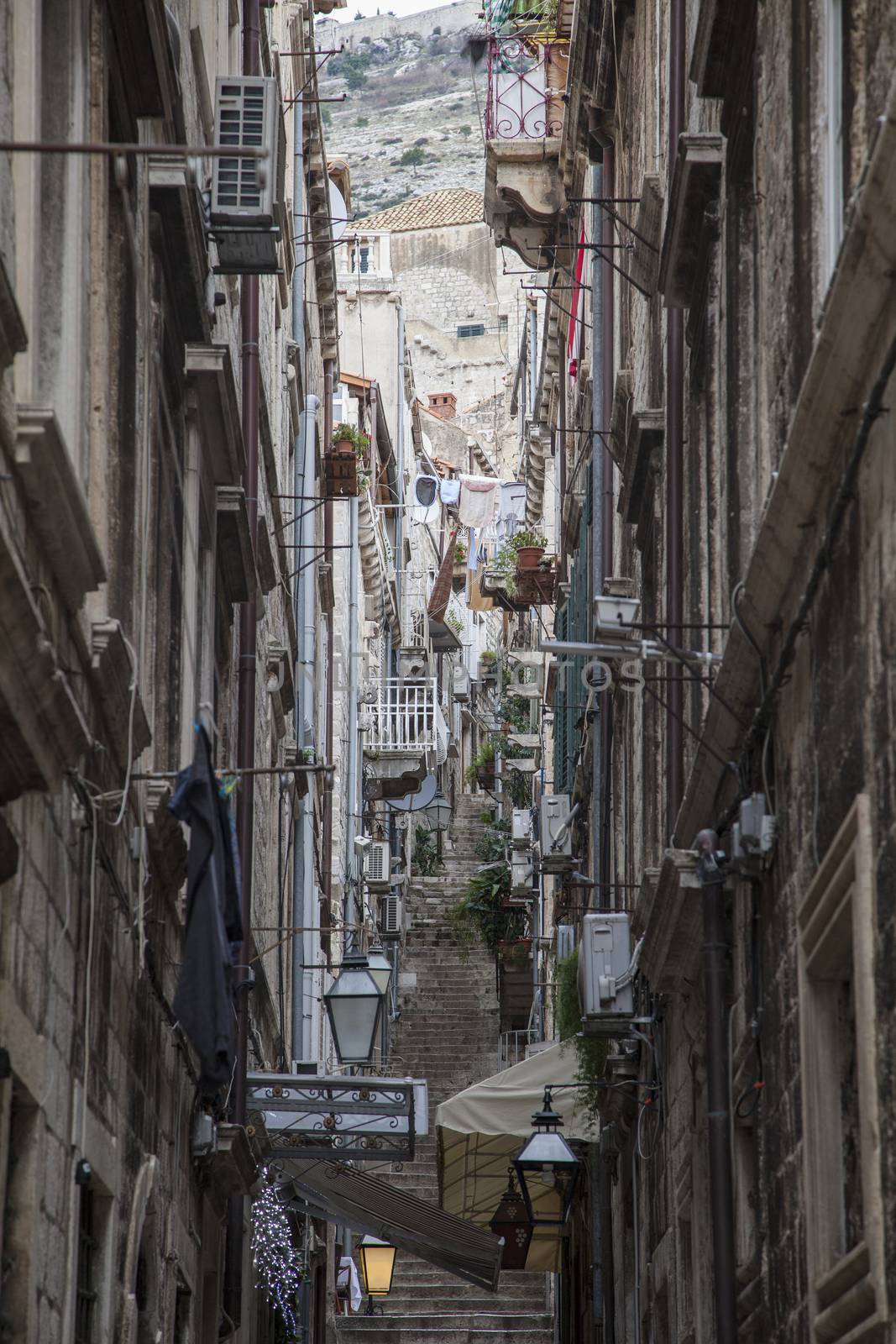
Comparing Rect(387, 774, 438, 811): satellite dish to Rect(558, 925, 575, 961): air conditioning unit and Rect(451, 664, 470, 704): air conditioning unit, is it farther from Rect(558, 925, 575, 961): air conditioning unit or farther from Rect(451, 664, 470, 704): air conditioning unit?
Rect(451, 664, 470, 704): air conditioning unit

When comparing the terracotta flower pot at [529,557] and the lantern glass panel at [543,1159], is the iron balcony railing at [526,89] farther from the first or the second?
the lantern glass panel at [543,1159]

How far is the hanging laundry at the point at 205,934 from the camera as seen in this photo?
7859mm

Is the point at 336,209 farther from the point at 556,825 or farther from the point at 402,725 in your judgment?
the point at 402,725

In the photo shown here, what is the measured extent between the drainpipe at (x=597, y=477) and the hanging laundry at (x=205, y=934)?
36.2ft

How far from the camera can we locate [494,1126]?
19.3 meters

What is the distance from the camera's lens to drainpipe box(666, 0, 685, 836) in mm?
12367

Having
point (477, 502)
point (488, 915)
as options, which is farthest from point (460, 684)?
point (488, 915)

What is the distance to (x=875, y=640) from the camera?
614 centimetres

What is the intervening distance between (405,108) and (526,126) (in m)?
133

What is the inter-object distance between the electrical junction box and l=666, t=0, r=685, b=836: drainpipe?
2384 millimetres

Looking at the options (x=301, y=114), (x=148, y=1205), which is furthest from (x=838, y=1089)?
(x=301, y=114)

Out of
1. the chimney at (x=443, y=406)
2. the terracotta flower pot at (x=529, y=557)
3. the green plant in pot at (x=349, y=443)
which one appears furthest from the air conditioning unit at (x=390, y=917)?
the chimney at (x=443, y=406)

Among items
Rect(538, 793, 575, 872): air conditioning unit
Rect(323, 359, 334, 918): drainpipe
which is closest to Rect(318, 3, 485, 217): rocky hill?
Rect(323, 359, 334, 918): drainpipe

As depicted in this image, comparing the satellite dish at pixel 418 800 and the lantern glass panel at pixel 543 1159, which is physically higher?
the satellite dish at pixel 418 800
